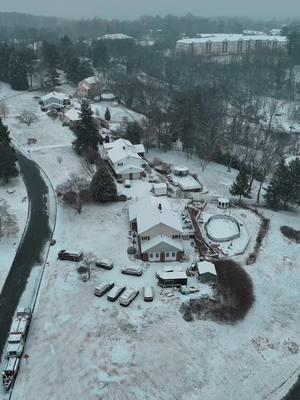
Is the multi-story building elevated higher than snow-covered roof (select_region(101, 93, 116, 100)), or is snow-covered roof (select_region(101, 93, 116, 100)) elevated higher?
the multi-story building

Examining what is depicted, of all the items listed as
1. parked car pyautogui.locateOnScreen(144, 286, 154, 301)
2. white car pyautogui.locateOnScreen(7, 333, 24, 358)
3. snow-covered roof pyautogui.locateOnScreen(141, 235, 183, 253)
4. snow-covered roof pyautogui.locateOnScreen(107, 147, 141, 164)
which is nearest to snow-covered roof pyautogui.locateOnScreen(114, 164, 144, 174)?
snow-covered roof pyautogui.locateOnScreen(107, 147, 141, 164)

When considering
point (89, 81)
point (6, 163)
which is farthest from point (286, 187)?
point (89, 81)

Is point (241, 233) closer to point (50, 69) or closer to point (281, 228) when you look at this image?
point (281, 228)

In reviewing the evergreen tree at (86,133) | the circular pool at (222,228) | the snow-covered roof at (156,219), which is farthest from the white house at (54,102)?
the circular pool at (222,228)

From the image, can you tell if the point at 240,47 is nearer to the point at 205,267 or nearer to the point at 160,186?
the point at 160,186

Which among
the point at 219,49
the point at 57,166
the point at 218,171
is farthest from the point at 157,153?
the point at 219,49

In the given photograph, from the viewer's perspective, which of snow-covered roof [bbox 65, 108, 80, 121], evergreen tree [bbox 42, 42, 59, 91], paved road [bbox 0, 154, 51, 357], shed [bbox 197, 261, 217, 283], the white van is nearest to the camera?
paved road [bbox 0, 154, 51, 357]

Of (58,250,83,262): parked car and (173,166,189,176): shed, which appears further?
(173,166,189,176): shed

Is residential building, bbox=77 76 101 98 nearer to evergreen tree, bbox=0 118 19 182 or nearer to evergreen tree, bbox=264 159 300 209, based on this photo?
evergreen tree, bbox=0 118 19 182
